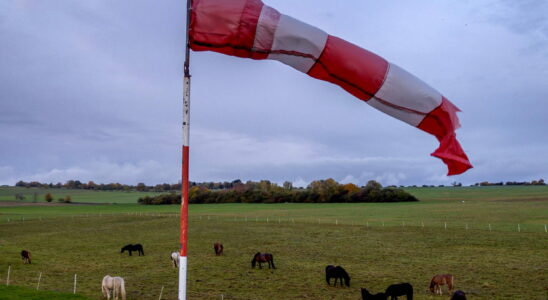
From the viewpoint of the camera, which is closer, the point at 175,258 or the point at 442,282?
the point at 442,282

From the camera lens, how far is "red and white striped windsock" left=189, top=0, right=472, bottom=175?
366 inches

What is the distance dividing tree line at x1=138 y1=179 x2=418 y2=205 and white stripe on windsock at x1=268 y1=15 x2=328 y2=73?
386ft

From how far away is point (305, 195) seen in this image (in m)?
129

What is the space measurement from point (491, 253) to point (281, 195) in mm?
94802

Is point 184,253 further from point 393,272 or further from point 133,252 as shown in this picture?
point 133,252

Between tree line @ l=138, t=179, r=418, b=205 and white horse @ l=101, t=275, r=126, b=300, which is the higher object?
tree line @ l=138, t=179, r=418, b=205

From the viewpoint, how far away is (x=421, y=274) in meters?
28.9

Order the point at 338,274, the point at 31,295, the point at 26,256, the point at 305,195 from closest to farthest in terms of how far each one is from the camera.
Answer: the point at 31,295 → the point at 338,274 → the point at 26,256 → the point at 305,195

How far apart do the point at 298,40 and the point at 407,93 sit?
7.95ft

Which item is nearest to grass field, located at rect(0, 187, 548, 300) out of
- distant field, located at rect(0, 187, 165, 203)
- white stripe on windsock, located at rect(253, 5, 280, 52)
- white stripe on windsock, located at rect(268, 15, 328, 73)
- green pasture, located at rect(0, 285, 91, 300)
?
green pasture, located at rect(0, 285, 91, 300)

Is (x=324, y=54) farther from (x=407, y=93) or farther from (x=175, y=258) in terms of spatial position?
(x=175, y=258)

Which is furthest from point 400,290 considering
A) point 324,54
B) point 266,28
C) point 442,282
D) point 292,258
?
point 266,28

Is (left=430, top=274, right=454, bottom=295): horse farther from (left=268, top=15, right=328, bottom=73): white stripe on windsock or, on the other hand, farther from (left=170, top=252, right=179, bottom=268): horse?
(left=268, top=15, right=328, bottom=73): white stripe on windsock

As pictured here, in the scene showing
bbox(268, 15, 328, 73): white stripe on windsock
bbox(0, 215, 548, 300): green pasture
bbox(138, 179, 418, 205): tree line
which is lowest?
bbox(0, 215, 548, 300): green pasture
